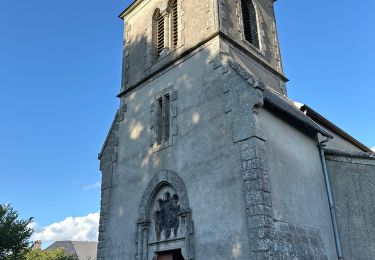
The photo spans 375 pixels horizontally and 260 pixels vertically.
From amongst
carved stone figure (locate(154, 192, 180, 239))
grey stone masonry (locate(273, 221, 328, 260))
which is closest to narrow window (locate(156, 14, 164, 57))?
carved stone figure (locate(154, 192, 180, 239))

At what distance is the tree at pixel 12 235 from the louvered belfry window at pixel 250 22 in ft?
55.9

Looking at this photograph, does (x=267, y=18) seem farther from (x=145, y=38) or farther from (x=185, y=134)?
(x=185, y=134)

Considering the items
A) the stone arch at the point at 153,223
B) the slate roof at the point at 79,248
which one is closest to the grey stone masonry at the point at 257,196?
the stone arch at the point at 153,223

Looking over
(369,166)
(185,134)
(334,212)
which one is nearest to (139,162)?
(185,134)

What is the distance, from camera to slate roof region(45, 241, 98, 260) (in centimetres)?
5134

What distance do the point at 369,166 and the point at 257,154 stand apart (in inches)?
180

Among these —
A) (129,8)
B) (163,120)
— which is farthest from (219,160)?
(129,8)

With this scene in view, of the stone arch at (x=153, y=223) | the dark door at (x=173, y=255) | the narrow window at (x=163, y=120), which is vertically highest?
the narrow window at (x=163, y=120)

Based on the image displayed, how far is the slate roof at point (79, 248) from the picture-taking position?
51.3 m

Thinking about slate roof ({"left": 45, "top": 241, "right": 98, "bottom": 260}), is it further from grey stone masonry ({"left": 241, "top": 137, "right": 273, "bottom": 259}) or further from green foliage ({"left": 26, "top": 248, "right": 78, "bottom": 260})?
grey stone masonry ({"left": 241, "top": 137, "right": 273, "bottom": 259})

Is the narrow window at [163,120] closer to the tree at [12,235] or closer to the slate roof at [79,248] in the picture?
the tree at [12,235]

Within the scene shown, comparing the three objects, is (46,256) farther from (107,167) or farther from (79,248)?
(107,167)

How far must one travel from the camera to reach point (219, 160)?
8.38m

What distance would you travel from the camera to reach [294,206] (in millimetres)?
8156
